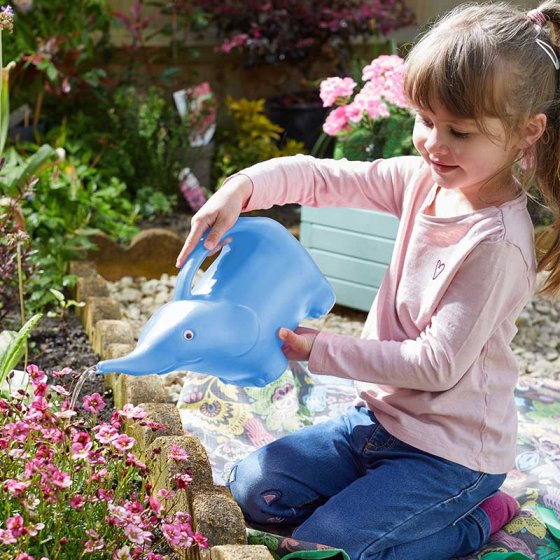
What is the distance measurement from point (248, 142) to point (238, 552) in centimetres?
307

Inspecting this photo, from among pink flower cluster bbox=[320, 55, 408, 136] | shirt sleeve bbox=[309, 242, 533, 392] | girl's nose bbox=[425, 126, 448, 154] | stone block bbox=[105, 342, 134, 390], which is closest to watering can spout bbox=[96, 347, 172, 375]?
shirt sleeve bbox=[309, 242, 533, 392]

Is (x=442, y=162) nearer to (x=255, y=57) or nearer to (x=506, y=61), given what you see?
(x=506, y=61)

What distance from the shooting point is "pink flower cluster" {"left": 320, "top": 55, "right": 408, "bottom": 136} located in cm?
323

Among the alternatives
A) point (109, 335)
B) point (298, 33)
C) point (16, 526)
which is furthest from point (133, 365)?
point (298, 33)

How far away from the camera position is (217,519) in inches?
70.0

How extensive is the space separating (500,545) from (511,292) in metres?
0.58

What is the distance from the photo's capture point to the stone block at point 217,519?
5.76ft

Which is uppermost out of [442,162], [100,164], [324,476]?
[442,162]

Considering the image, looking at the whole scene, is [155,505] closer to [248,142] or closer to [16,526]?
[16,526]

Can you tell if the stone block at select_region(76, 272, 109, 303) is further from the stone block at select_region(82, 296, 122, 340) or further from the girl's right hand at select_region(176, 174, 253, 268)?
the girl's right hand at select_region(176, 174, 253, 268)

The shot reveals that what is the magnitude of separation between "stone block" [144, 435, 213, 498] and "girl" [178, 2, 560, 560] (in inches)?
7.1

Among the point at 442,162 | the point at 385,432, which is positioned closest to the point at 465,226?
the point at 442,162

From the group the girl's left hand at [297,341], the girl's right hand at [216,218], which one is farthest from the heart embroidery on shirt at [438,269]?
the girl's right hand at [216,218]

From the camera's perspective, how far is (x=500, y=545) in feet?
6.91
